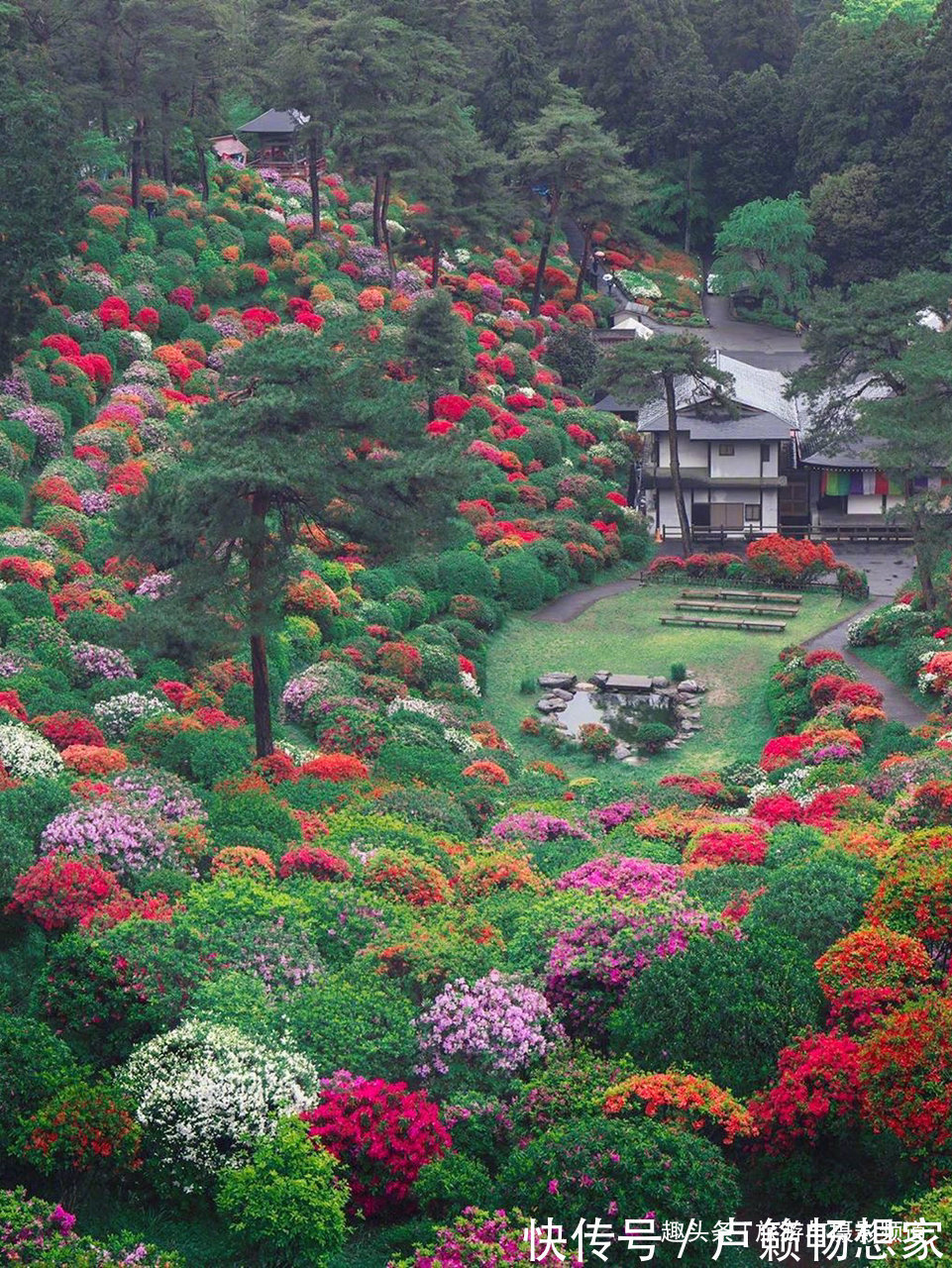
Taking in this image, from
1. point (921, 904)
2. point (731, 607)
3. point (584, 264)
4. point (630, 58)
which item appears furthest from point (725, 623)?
point (630, 58)

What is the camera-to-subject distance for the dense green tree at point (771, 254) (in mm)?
73062

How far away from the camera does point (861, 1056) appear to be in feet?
51.9

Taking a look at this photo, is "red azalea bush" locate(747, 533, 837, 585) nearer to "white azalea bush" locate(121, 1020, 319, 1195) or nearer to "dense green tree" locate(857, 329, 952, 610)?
"dense green tree" locate(857, 329, 952, 610)

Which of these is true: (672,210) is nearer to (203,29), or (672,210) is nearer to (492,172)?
(492,172)

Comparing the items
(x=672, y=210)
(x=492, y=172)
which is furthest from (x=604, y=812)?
(x=672, y=210)

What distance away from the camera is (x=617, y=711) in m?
41.3

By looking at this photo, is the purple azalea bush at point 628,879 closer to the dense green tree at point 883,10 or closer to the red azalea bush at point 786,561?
the red azalea bush at point 786,561

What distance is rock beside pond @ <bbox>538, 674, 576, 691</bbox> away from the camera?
42562mm

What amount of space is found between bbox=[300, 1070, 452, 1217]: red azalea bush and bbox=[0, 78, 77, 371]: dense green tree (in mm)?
30114

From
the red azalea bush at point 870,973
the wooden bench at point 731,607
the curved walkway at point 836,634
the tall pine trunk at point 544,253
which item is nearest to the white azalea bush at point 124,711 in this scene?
the red azalea bush at point 870,973

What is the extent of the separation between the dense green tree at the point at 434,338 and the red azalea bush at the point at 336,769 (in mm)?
22484

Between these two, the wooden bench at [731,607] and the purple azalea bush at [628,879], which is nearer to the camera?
the purple azalea bush at [628,879]

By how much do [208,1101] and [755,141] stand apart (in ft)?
231

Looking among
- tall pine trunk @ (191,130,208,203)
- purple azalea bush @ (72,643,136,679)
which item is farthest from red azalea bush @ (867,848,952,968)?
tall pine trunk @ (191,130,208,203)
